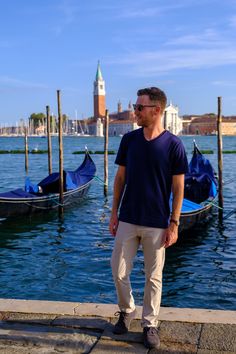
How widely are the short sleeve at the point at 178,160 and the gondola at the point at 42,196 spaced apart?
751 cm

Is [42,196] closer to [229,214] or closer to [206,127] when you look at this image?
[229,214]

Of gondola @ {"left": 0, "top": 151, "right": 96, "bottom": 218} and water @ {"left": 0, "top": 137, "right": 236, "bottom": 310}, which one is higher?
gondola @ {"left": 0, "top": 151, "right": 96, "bottom": 218}

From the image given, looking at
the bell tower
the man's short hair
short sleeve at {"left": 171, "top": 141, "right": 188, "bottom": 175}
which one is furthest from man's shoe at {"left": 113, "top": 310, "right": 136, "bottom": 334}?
the bell tower

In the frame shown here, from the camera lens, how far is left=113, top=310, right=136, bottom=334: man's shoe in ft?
9.39

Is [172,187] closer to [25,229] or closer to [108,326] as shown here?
[108,326]

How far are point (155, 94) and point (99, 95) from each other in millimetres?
117684

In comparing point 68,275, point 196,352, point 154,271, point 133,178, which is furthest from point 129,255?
point 68,275

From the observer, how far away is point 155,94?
2.77 metres

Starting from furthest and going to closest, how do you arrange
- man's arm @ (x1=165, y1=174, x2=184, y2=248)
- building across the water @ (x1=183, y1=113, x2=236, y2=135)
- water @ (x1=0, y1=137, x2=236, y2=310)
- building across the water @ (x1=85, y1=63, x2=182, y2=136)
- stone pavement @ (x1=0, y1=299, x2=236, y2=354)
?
building across the water @ (x1=183, y1=113, x2=236, y2=135) → building across the water @ (x1=85, y1=63, x2=182, y2=136) → water @ (x1=0, y1=137, x2=236, y2=310) → man's arm @ (x1=165, y1=174, x2=184, y2=248) → stone pavement @ (x1=0, y1=299, x2=236, y2=354)

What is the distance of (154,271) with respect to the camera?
284 cm

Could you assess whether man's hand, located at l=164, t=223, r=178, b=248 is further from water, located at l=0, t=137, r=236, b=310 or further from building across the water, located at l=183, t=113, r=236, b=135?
building across the water, located at l=183, t=113, r=236, b=135

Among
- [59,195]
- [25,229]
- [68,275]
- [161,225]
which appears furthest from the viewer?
[59,195]

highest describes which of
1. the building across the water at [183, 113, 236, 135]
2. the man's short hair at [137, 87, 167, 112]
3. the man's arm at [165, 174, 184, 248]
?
the building across the water at [183, 113, 236, 135]

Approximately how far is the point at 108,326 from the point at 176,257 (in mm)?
4676
